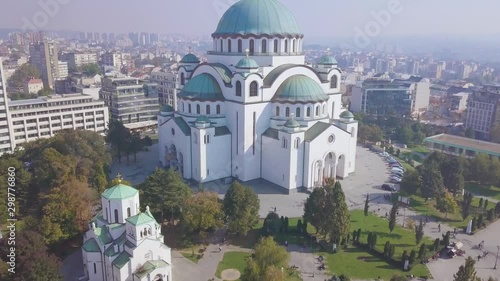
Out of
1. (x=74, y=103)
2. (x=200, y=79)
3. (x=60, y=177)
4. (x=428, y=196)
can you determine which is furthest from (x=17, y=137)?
(x=428, y=196)

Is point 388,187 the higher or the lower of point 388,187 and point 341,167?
the lower

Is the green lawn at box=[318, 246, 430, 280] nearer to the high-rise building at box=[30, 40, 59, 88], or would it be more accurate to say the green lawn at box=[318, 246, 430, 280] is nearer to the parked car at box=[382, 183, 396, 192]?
the parked car at box=[382, 183, 396, 192]

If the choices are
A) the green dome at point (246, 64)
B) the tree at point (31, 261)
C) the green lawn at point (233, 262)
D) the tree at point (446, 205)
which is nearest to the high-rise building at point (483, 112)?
the tree at point (446, 205)

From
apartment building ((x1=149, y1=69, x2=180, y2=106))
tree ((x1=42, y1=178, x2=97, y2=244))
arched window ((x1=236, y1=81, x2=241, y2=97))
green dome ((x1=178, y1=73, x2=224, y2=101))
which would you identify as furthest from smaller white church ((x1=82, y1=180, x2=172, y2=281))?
apartment building ((x1=149, y1=69, x2=180, y2=106))

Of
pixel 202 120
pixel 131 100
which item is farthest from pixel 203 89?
pixel 131 100

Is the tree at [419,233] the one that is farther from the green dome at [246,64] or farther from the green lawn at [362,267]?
the green dome at [246,64]

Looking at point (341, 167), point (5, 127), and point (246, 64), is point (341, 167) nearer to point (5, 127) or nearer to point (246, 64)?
point (246, 64)

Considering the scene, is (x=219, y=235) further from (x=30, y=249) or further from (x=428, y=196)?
(x=428, y=196)
